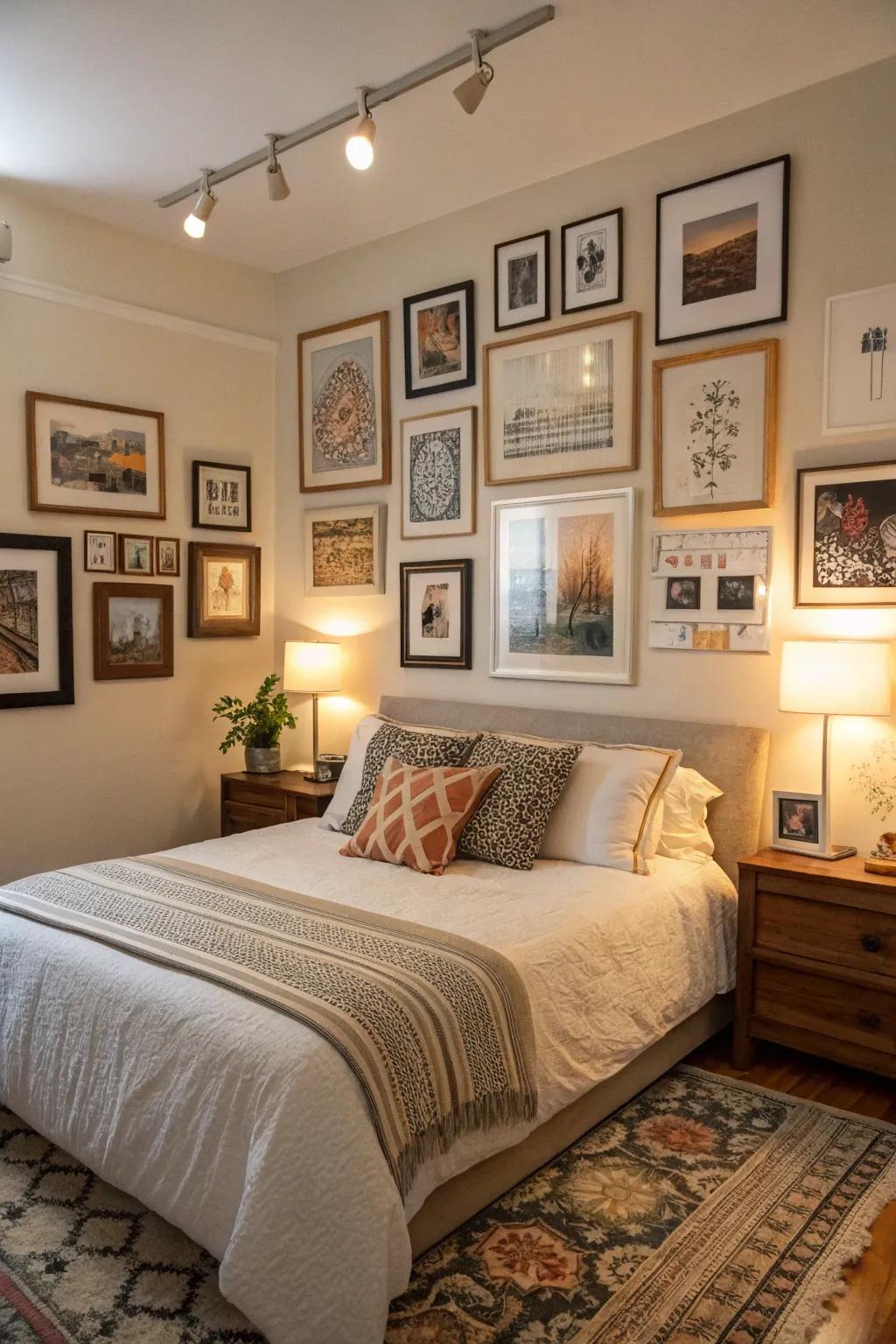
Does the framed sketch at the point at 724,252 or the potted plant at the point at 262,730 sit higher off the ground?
the framed sketch at the point at 724,252

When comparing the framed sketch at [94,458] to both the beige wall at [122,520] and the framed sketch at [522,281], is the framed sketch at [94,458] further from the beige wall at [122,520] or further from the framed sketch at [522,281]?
the framed sketch at [522,281]

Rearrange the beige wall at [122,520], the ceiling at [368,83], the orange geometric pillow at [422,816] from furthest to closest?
the beige wall at [122,520], the orange geometric pillow at [422,816], the ceiling at [368,83]

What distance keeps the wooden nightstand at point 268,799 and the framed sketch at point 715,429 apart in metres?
1.80

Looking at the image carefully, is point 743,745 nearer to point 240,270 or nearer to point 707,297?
point 707,297

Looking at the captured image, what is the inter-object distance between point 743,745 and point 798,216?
5.67ft

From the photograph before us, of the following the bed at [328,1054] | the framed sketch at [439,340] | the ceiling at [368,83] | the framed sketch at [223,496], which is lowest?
the bed at [328,1054]

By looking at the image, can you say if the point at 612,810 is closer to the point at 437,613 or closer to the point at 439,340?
the point at 437,613

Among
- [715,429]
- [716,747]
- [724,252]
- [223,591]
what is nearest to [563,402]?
[715,429]

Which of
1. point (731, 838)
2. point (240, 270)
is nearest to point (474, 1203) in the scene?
point (731, 838)

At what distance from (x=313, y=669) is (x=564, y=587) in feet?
4.11

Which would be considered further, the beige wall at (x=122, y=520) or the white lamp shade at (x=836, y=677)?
the beige wall at (x=122, y=520)

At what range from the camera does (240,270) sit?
4664mm

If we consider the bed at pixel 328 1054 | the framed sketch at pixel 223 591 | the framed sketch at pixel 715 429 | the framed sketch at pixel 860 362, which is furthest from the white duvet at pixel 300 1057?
the framed sketch at pixel 223 591

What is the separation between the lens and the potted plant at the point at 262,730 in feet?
14.5
